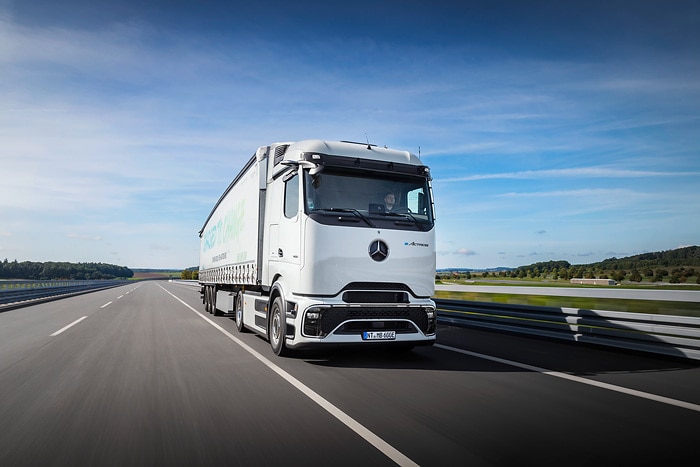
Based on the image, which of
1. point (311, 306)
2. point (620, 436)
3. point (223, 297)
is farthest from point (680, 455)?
point (223, 297)

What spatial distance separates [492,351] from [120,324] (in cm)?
1026

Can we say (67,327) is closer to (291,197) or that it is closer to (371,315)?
(291,197)

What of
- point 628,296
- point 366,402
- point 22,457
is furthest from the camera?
point 628,296

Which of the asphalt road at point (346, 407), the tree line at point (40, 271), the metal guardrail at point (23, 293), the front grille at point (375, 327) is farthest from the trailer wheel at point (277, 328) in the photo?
the tree line at point (40, 271)

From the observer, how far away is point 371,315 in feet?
25.7

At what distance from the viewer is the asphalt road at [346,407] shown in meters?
3.98

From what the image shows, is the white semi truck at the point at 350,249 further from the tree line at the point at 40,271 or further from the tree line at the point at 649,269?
the tree line at the point at 40,271

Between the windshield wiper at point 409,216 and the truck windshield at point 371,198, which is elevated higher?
the truck windshield at point 371,198

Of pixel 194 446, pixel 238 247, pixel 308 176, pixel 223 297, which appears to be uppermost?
pixel 308 176

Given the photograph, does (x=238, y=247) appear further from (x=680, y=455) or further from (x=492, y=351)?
(x=680, y=455)

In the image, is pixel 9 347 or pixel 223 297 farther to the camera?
pixel 223 297

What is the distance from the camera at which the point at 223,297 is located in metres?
15.1

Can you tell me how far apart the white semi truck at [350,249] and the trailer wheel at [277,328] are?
0.02 metres

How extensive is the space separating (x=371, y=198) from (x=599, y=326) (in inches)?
199
